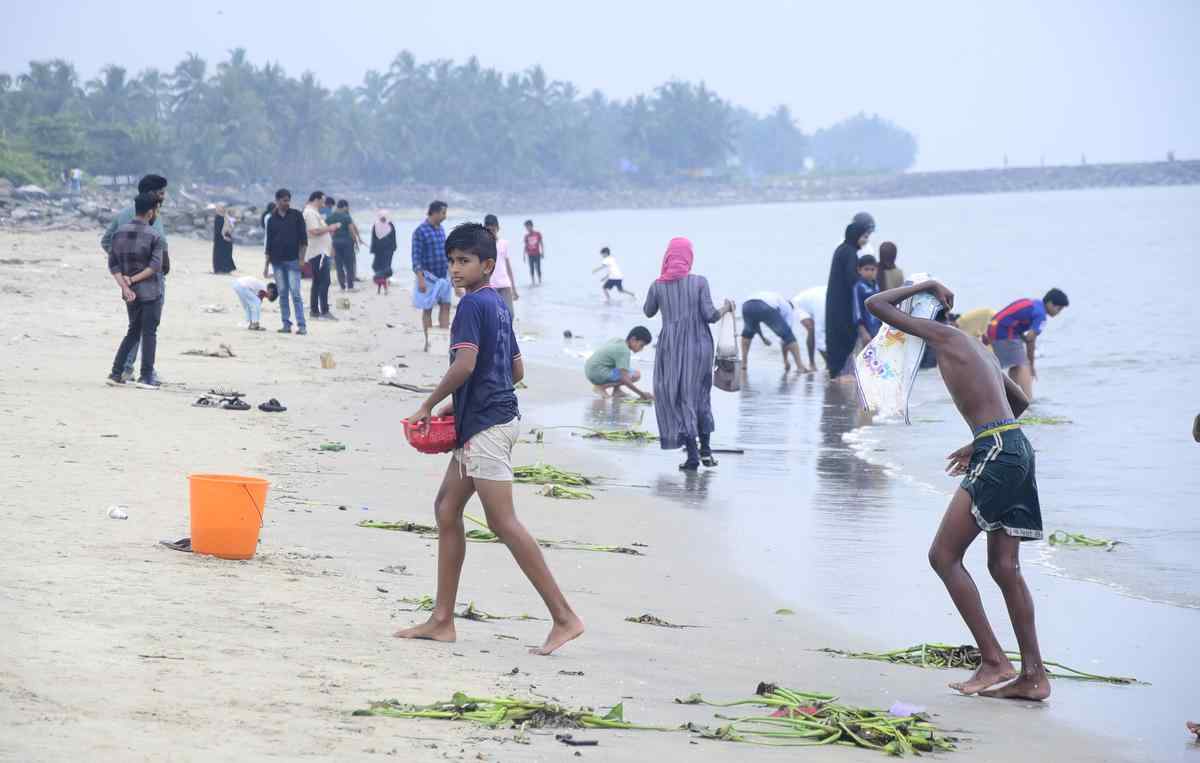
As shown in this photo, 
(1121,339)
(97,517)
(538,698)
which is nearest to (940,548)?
(538,698)

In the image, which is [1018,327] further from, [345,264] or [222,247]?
[222,247]

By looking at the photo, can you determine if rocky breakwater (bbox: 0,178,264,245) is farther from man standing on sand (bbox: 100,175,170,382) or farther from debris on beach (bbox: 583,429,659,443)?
debris on beach (bbox: 583,429,659,443)

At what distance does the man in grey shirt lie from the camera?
11.7 m

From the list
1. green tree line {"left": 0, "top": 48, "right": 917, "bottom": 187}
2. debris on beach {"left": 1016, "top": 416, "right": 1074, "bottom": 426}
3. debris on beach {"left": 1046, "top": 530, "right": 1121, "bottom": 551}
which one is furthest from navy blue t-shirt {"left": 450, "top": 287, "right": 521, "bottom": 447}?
green tree line {"left": 0, "top": 48, "right": 917, "bottom": 187}

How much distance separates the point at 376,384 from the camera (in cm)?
1436

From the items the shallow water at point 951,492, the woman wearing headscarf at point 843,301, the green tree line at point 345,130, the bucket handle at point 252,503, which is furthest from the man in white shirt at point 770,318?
the green tree line at point 345,130

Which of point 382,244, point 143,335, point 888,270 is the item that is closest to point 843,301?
point 888,270

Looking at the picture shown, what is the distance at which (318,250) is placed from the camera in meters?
19.8

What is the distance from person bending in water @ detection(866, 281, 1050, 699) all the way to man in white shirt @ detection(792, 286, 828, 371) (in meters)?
12.7

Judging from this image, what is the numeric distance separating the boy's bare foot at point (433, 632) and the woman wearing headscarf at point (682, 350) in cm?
519

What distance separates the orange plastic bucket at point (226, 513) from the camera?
20.6 feet

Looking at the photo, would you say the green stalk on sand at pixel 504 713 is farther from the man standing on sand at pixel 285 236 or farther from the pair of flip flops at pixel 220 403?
the man standing on sand at pixel 285 236

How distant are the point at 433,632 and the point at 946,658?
7.28 ft

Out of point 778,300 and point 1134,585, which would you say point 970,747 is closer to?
point 1134,585
